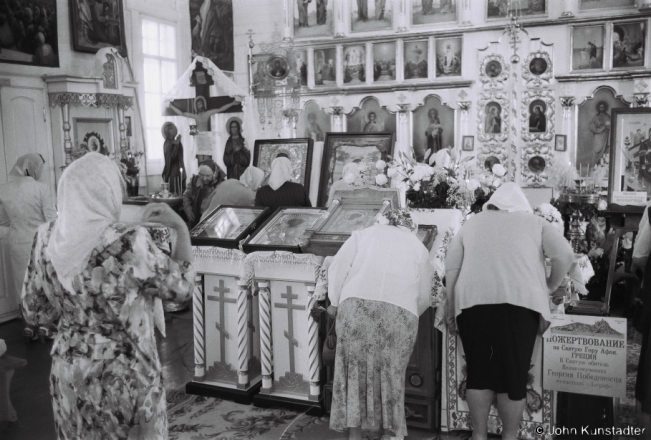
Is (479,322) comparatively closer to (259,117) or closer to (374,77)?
(374,77)

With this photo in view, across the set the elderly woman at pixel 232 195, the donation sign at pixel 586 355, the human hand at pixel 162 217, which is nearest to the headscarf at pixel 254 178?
the elderly woman at pixel 232 195

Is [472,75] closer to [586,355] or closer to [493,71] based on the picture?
[493,71]

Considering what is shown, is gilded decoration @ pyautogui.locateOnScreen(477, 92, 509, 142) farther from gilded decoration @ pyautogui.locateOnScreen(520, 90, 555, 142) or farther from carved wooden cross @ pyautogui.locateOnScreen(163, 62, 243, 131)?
carved wooden cross @ pyautogui.locateOnScreen(163, 62, 243, 131)

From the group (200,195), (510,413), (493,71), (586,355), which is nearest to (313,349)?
(510,413)

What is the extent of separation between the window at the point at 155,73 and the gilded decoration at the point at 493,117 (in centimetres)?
599

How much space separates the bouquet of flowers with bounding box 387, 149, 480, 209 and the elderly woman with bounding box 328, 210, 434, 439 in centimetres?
116

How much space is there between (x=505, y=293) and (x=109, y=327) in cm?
191

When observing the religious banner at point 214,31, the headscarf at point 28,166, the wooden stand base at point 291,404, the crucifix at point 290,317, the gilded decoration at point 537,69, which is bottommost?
the wooden stand base at point 291,404

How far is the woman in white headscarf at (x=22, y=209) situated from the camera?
233 inches

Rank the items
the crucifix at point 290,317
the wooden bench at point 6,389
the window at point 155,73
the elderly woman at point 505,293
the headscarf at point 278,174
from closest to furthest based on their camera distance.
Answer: the elderly woman at point 505,293 → the wooden bench at point 6,389 → the crucifix at point 290,317 → the headscarf at point 278,174 → the window at point 155,73

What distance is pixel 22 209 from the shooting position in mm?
5926

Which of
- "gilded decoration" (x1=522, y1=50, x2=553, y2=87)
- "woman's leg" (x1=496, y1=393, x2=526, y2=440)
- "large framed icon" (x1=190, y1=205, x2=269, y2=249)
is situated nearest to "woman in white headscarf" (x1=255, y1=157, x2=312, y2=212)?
"large framed icon" (x1=190, y1=205, x2=269, y2=249)

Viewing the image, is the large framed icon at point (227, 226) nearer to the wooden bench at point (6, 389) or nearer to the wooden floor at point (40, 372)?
the wooden floor at point (40, 372)

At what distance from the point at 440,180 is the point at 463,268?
136cm
